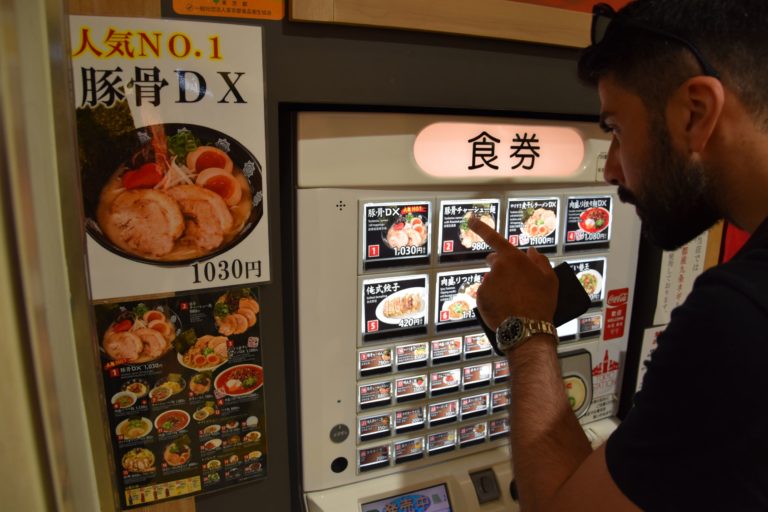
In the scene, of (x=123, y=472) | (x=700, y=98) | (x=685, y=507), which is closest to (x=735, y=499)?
(x=685, y=507)

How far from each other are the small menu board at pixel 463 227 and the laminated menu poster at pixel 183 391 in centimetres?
48

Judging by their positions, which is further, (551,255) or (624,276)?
(624,276)

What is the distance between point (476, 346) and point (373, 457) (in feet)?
1.30

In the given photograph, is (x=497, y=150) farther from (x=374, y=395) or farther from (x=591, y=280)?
(x=374, y=395)

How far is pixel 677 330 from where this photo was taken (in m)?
0.74

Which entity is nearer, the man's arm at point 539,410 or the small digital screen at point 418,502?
the man's arm at point 539,410

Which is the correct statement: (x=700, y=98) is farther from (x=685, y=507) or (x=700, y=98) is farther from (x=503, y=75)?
(x=685, y=507)

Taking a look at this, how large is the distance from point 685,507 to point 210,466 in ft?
3.04

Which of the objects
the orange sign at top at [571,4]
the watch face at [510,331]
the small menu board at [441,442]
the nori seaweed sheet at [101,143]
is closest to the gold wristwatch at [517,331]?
the watch face at [510,331]

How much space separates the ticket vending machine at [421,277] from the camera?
1.09 metres

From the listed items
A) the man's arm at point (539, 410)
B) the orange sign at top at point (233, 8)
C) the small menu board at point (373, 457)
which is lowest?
the small menu board at point (373, 457)

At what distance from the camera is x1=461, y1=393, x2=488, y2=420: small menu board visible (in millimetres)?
1353

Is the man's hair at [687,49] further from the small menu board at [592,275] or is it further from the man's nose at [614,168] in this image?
the small menu board at [592,275]

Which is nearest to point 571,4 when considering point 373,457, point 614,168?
point 614,168
